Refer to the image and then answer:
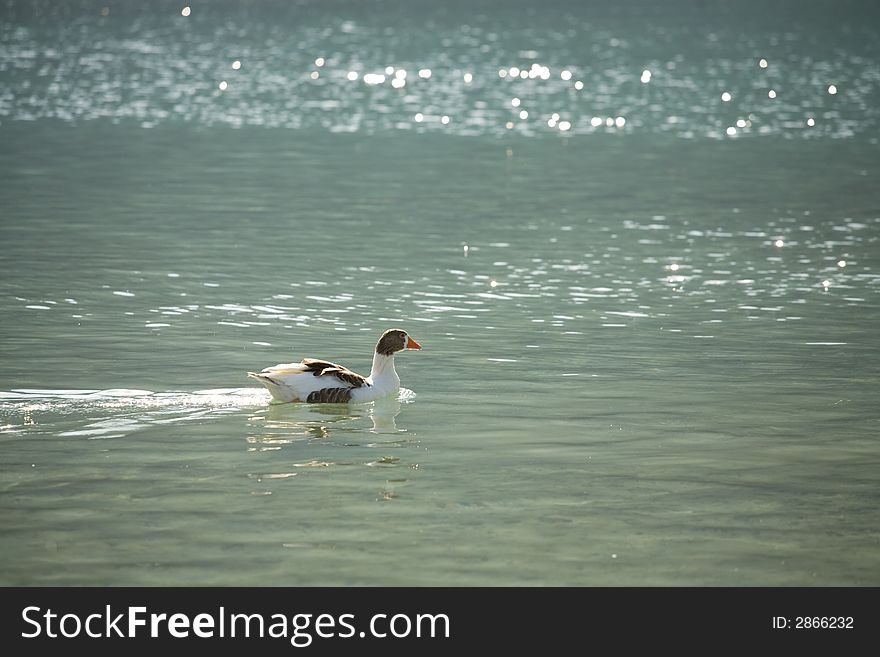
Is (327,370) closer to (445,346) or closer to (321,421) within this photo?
(321,421)

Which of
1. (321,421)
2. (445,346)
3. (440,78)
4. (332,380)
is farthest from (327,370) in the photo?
(440,78)

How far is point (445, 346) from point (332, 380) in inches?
156

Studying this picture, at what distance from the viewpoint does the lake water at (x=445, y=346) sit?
1221cm

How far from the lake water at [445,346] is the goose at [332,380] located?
197 mm

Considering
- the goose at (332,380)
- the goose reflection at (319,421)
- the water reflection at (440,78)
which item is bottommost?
the goose reflection at (319,421)

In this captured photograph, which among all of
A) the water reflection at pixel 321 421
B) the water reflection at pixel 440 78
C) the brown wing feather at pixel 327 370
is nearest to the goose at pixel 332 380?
the brown wing feather at pixel 327 370

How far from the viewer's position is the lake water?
1221cm

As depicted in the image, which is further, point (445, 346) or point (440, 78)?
point (440, 78)

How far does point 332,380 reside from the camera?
1622cm

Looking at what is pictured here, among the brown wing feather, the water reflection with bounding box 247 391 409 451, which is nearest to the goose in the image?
the brown wing feather

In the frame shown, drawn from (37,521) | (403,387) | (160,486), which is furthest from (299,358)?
(37,521)

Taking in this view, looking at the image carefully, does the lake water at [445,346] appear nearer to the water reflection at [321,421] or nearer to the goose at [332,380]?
the water reflection at [321,421]

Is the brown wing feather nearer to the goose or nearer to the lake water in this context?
the goose
